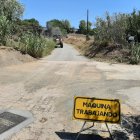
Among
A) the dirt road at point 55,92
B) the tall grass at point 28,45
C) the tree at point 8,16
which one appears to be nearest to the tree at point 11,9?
the tree at point 8,16

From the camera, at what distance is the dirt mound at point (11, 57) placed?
776 inches

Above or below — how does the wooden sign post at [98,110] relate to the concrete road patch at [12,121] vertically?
above

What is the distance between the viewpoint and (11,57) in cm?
2078

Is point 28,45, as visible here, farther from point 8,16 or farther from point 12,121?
point 12,121

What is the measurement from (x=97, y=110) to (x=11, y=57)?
14492 millimetres

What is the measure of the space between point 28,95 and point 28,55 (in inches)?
484

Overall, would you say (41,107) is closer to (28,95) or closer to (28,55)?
(28,95)

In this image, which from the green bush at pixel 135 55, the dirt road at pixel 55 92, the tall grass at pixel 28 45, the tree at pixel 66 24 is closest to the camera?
the dirt road at pixel 55 92

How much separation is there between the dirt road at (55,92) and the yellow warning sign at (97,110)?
2.15 feet

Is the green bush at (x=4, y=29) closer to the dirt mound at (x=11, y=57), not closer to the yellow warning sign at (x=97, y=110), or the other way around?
the dirt mound at (x=11, y=57)

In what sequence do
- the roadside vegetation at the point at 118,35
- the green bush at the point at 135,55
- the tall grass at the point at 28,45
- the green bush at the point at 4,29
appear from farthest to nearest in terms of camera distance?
1. the roadside vegetation at the point at 118,35
2. the tall grass at the point at 28,45
3. the green bush at the point at 135,55
4. the green bush at the point at 4,29

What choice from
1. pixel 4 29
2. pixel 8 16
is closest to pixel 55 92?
pixel 4 29

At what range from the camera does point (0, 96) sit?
36.0 ft

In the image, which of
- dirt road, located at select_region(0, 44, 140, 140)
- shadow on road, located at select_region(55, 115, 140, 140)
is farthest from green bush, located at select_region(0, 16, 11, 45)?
shadow on road, located at select_region(55, 115, 140, 140)
